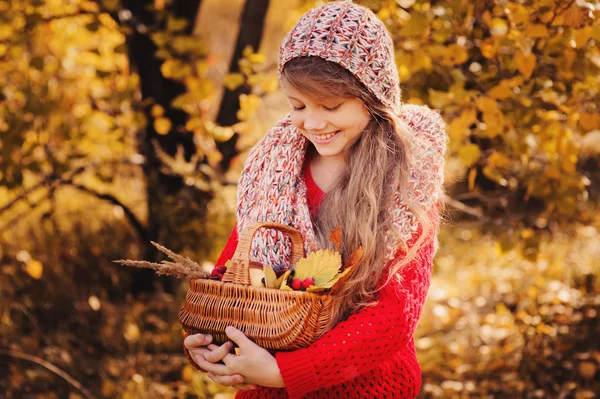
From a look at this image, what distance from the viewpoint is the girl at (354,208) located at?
1.61 m

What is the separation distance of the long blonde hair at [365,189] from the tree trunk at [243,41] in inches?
83.7

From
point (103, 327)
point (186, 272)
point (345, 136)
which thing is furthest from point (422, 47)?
point (103, 327)

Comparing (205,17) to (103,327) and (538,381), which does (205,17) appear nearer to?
(103,327)

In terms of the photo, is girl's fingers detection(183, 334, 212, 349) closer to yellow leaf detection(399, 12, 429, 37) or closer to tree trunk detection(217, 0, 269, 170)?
yellow leaf detection(399, 12, 429, 37)

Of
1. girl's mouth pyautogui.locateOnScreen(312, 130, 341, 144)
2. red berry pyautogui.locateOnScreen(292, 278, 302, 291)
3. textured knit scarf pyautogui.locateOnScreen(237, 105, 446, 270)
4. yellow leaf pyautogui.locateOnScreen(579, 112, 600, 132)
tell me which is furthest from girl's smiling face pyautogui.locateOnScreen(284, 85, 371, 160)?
yellow leaf pyautogui.locateOnScreen(579, 112, 600, 132)

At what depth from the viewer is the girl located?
161 centimetres

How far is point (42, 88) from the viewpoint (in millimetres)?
3334

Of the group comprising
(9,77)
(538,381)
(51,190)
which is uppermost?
(9,77)

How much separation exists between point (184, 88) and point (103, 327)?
1448mm

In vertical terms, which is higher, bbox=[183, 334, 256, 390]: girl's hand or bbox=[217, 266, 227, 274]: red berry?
bbox=[217, 266, 227, 274]: red berry

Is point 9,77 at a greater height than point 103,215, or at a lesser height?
greater

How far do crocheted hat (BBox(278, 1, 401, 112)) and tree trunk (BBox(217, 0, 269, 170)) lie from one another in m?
2.16

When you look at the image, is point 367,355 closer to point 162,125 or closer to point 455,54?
point 455,54

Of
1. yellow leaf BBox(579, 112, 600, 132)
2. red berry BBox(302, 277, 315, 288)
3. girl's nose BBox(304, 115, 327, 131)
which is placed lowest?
yellow leaf BBox(579, 112, 600, 132)
